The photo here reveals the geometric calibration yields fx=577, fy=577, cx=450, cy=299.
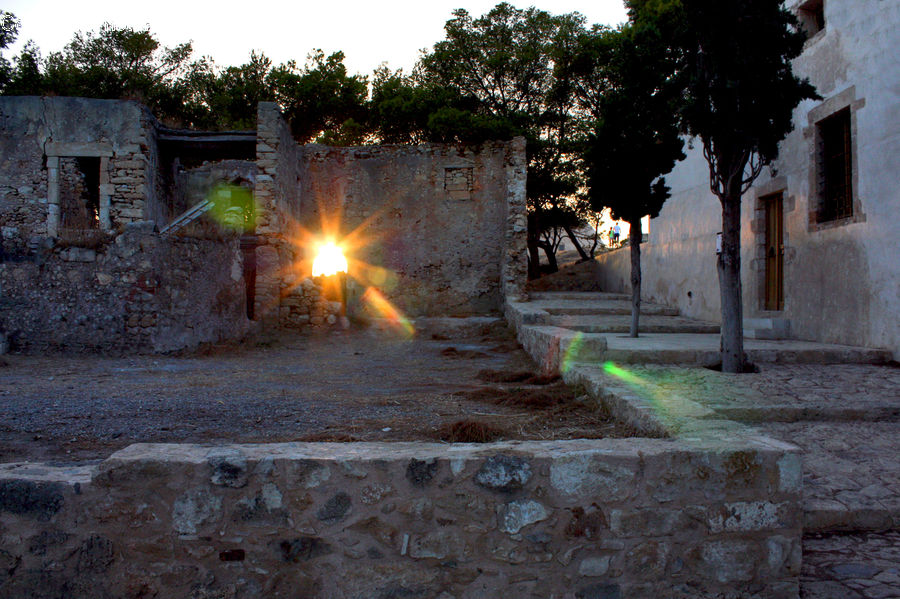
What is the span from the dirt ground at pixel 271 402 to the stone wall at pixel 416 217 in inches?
223

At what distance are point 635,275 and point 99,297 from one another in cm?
753

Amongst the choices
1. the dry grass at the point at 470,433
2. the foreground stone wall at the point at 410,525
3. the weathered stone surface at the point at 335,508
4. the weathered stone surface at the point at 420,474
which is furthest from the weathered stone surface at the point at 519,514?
the dry grass at the point at 470,433

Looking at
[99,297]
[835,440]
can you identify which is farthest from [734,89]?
[99,297]

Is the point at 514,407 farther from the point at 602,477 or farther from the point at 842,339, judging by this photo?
the point at 842,339

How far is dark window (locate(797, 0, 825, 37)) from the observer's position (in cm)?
793

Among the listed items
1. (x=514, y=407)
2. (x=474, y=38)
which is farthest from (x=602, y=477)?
(x=474, y=38)

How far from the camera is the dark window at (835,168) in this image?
23.7ft

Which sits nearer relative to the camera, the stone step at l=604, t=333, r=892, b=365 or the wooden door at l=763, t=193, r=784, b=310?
the stone step at l=604, t=333, r=892, b=365

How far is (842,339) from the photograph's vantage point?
22.9ft

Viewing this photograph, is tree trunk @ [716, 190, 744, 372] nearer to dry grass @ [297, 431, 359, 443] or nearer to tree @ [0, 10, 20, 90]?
dry grass @ [297, 431, 359, 443]

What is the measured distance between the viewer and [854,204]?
22.6ft

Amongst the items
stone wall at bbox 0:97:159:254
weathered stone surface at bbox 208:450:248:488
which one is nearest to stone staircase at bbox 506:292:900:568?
weathered stone surface at bbox 208:450:248:488

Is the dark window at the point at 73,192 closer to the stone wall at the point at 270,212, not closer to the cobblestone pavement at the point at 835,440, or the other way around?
the stone wall at the point at 270,212

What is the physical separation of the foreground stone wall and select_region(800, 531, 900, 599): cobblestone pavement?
17 centimetres
